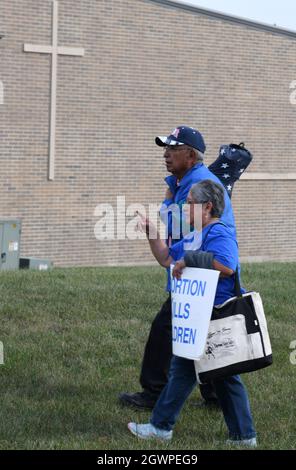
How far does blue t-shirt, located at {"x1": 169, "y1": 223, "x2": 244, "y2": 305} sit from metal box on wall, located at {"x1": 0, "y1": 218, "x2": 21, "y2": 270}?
11855mm

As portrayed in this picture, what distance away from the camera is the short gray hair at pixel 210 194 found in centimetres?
503

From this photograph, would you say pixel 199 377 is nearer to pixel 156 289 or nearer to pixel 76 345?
pixel 76 345

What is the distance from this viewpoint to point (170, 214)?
5734 millimetres

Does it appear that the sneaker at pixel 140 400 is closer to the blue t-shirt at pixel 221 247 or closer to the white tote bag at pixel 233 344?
the white tote bag at pixel 233 344

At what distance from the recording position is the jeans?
607 cm

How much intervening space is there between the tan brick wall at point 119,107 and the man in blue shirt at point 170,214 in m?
11.8

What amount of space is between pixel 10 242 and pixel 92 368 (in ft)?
33.2

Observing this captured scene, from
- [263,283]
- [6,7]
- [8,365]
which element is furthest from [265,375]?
[6,7]

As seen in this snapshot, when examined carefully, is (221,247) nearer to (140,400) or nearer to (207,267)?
(207,267)
